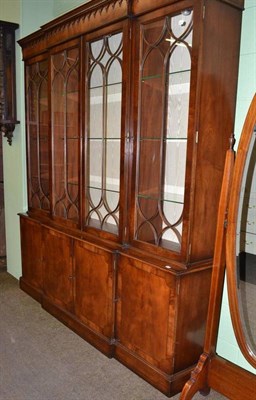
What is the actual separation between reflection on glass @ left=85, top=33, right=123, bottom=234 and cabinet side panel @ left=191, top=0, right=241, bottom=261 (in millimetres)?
645

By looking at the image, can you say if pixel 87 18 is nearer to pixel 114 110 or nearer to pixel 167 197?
pixel 114 110

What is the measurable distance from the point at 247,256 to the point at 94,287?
46.0 inches

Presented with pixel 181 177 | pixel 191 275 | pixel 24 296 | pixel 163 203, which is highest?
pixel 181 177

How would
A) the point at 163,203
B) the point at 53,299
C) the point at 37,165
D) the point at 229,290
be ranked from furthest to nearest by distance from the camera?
the point at 37,165 < the point at 53,299 < the point at 163,203 < the point at 229,290

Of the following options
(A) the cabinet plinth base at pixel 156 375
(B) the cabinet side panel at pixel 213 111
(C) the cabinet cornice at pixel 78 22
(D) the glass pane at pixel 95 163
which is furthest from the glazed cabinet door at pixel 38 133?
(B) the cabinet side panel at pixel 213 111

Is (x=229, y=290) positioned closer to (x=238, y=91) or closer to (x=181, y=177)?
(x=181, y=177)

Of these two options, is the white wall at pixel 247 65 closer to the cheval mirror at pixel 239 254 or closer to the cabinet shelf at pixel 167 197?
the cheval mirror at pixel 239 254

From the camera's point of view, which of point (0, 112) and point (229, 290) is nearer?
point (229, 290)

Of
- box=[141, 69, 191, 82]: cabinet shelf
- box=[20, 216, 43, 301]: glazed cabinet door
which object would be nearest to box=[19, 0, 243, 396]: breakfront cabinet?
box=[141, 69, 191, 82]: cabinet shelf

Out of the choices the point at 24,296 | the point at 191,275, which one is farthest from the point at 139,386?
the point at 24,296

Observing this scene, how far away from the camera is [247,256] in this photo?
5.90ft

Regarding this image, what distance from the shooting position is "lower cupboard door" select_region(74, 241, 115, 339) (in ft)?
7.93

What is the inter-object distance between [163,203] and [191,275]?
0.45m

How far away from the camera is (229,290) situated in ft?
5.89
